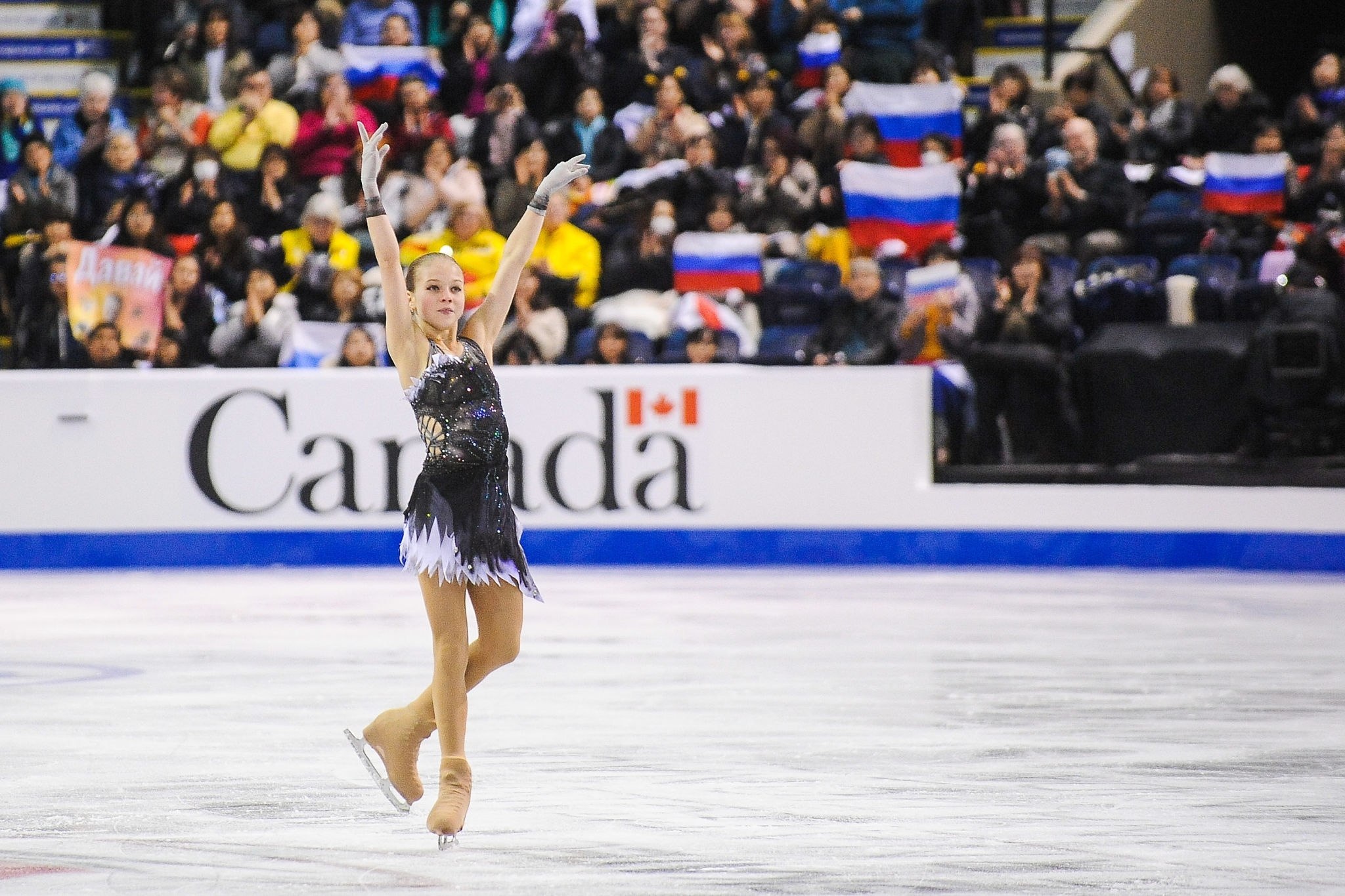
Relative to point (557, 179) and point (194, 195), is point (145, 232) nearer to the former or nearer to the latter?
point (194, 195)

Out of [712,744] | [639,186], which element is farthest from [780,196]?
[712,744]

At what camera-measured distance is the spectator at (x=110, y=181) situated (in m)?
14.9

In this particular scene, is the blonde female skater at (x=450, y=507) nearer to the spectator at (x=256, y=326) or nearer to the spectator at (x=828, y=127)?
the spectator at (x=256, y=326)

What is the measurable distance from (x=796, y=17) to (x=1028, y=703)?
30.5 ft

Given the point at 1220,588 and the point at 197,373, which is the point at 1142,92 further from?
the point at 197,373

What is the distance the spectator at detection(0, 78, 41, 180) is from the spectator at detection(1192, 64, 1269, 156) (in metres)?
8.12

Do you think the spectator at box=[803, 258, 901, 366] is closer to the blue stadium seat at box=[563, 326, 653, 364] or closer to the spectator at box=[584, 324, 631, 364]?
the blue stadium seat at box=[563, 326, 653, 364]

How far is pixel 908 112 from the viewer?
14672 millimetres

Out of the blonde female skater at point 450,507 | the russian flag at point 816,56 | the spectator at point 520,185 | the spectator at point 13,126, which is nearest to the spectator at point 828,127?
the russian flag at point 816,56

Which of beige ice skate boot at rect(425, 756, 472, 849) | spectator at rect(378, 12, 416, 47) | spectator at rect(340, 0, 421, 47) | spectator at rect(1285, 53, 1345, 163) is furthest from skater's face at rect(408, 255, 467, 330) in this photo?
spectator at rect(340, 0, 421, 47)

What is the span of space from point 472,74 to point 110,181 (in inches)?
104

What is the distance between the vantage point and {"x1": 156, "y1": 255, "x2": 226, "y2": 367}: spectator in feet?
43.8

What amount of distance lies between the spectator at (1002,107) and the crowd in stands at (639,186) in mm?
26

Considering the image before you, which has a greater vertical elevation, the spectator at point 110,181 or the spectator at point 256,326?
the spectator at point 110,181
